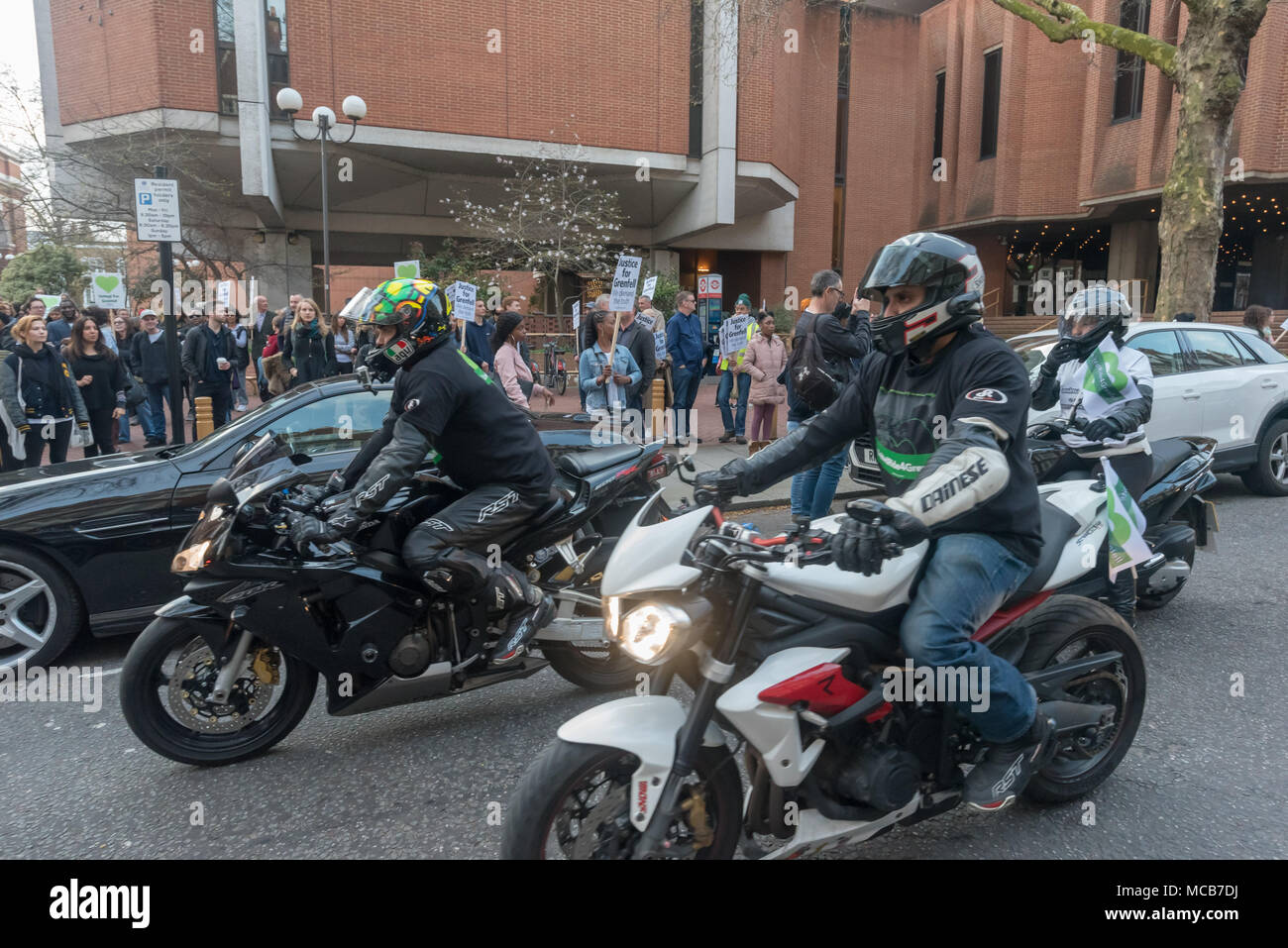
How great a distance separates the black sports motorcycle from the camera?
140 inches

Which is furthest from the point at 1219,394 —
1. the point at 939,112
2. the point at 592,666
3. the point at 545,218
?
the point at 939,112

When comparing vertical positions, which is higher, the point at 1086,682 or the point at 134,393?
the point at 134,393

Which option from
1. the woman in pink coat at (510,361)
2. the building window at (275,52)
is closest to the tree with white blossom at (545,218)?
the building window at (275,52)

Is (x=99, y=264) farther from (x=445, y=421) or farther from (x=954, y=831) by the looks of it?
(x=954, y=831)

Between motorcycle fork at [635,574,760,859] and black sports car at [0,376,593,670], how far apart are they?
3.61 meters

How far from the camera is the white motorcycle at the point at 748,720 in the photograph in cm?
240

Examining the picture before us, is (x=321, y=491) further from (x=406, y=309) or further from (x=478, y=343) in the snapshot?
(x=478, y=343)

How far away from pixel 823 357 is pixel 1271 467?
17.8 ft

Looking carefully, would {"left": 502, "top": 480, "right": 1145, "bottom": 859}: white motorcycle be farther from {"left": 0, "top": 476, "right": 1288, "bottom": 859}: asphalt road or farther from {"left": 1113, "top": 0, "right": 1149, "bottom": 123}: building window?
{"left": 1113, "top": 0, "right": 1149, "bottom": 123}: building window

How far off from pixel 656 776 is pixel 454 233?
26728 millimetres

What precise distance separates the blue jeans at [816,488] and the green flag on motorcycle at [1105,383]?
208 cm

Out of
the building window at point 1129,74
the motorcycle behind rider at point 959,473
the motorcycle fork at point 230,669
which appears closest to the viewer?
the motorcycle behind rider at point 959,473

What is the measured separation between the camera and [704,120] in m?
25.5

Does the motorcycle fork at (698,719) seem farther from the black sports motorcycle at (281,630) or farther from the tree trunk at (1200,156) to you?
the tree trunk at (1200,156)
